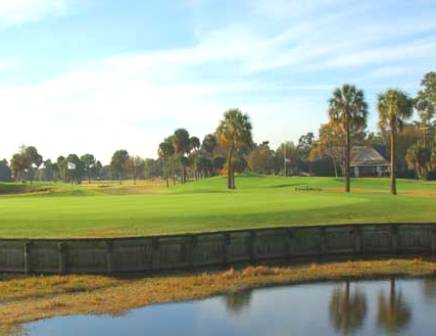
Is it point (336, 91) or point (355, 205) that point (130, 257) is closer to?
point (355, 205)

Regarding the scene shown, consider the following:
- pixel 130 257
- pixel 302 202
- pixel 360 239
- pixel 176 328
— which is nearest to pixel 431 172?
pixel 302 202

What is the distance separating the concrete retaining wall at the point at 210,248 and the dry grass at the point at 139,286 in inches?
50.2

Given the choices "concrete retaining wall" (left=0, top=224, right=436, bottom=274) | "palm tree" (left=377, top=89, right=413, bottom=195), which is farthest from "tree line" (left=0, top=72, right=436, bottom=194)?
"concrete retaining wall" (left=0, top=224, right=436, bottom=274)

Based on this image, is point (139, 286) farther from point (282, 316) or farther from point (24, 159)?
point (24, 159)

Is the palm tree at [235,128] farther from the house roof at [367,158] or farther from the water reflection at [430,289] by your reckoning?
the water reflection at [430,289]

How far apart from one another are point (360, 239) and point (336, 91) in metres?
43.7

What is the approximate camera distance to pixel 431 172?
114 metres

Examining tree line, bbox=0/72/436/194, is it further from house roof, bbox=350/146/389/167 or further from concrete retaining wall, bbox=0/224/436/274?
concrete retaining wall, bbox=0/224/436/274

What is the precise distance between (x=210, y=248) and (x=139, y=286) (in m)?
5.31

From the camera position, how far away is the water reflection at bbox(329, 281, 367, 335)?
Result: 1953cm

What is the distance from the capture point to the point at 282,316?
20656 millimetres

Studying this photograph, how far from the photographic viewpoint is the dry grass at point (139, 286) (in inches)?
834

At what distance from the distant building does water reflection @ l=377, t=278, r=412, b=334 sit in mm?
114949

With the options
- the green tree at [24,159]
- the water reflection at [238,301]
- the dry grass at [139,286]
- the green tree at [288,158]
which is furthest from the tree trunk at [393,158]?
the green tree at [24,159]
